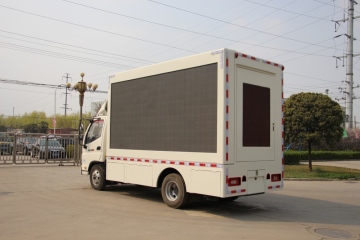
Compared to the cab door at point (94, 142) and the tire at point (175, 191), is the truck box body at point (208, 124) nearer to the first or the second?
the tire at point (175, 191)

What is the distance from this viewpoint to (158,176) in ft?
29.3

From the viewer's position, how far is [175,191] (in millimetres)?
8680

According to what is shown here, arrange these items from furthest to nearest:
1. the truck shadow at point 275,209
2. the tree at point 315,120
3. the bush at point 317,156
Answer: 1. the bush at point 317,156
2. the tree at point 315,120
3. the truck shadow at point 275,209

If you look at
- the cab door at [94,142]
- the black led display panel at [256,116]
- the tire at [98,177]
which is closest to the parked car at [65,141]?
the cab door at [94,142]

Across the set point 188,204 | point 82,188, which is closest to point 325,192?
point 188,204

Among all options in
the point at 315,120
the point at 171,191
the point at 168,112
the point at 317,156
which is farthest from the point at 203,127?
the point at 317,156

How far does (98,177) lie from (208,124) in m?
5.02

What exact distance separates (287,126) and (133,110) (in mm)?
10907

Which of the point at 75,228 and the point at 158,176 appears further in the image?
the point at 158,176

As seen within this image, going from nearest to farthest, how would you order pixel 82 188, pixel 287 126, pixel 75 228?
pixel 75 228, pixel 82 188, pixel 287 126

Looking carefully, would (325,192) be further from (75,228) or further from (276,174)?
(75,228)

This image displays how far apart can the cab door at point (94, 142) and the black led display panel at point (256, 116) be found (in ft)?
16.6

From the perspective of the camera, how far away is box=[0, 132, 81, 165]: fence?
62.7 ft

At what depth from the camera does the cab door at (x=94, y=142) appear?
1136 cm
